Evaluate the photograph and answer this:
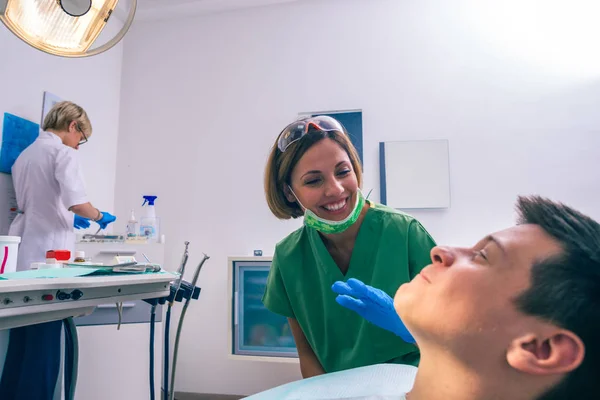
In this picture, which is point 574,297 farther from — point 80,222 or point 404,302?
point 80,222

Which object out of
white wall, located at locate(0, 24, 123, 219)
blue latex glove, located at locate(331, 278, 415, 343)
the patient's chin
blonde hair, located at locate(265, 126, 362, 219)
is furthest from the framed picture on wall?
the patient's chin

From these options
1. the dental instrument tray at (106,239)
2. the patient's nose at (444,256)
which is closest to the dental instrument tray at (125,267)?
the dental instrument tray at (106,239)

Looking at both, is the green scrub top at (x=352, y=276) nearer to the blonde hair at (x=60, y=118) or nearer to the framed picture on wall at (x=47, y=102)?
the blonde hair at (x=60, y=118)

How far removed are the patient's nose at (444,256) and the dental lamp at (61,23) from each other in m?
1.02

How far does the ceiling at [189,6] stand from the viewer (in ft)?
8.49

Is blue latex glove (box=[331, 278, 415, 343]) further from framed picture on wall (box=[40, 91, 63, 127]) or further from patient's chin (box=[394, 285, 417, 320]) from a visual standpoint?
framed picture on wall (box=[40, 91, 63, 127])

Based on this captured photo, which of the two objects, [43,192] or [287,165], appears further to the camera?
[43,192]

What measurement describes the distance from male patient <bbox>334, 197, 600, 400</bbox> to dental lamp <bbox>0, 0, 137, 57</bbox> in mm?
1074

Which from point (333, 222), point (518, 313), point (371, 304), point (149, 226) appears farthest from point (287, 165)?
point (149, 226)

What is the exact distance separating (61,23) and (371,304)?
3.75ft

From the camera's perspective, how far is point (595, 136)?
2.12 meters

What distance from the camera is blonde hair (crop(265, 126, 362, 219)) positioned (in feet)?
3.70

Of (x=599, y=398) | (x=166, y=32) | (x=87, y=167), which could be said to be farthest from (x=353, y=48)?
(x=599, y=398)

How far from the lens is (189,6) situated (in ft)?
8.57
